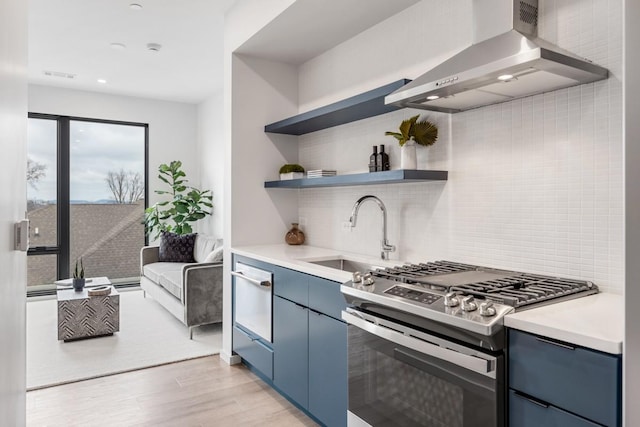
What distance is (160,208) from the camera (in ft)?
21.6

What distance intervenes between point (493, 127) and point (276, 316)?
5.53 ft

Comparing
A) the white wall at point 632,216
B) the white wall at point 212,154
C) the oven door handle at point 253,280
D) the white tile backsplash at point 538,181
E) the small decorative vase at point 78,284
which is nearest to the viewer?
the white wall at point 632,216

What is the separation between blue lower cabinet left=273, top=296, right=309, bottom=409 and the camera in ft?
8.14

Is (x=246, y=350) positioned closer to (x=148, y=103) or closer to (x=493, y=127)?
(x=493, y=127)

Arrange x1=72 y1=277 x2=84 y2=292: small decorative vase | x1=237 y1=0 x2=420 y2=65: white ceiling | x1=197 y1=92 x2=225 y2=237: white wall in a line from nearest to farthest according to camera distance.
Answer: x1=237 y1=0 x2=420 y2=65: white ceiling
x1=72 y1=277 x2=84 y2=292: small decorative vase
x1=197 y1=92 x2=225 y2=237: white wall

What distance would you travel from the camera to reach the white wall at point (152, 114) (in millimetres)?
5832

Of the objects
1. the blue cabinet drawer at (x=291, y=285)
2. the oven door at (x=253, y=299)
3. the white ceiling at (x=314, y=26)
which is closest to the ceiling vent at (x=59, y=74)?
the white ceiling at (x=314, y=26)

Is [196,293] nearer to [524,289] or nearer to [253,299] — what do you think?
[253,299]

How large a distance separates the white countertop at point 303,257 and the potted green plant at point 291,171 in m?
0.56

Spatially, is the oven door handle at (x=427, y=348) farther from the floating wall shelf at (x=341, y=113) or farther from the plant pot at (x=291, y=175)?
the plant pot at (x=291, y=175)

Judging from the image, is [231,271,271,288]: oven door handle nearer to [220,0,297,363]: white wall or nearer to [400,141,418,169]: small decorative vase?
[220,0,297,363]: white wall

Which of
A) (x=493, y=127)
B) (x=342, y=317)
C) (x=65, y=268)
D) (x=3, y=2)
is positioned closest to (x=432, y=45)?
(x=493, y=127)

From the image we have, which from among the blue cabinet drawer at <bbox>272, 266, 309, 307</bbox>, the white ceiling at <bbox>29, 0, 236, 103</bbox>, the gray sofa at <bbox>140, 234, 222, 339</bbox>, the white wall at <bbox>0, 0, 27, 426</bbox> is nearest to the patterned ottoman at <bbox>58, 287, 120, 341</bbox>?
the gray sofa at <bbox>140, 234, 222, 339</bbox>

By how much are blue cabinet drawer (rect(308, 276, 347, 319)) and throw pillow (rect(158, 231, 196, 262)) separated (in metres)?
3.64
